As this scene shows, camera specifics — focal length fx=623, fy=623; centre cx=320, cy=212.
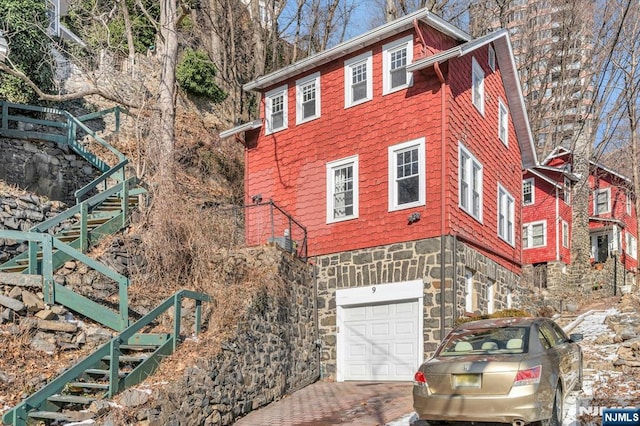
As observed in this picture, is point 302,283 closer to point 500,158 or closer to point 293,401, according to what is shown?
point 293,401

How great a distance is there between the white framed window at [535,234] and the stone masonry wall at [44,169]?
A: 22908 mm

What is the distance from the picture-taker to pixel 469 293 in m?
16.1

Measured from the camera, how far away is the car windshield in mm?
8352

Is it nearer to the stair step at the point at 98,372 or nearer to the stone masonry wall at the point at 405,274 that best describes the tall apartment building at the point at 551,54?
the stone masonry wall at the point at 405,274

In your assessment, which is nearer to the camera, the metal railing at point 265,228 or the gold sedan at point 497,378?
the gold sedan at point 497,378

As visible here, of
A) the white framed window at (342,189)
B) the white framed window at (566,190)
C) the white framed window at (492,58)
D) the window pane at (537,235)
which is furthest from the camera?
the white framed window at (566,190)

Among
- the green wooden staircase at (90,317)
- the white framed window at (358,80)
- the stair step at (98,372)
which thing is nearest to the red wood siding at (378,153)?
the white framed window at (358,80)

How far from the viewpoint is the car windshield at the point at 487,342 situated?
27.4 feet

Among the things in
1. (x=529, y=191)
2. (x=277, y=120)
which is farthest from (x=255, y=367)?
(x=529, y=191)

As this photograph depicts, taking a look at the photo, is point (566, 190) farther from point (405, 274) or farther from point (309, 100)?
point (405, 274)

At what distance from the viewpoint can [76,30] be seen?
2930 centimetres

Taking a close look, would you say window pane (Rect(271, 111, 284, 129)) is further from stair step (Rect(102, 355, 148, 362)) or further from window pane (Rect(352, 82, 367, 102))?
stair step (Rect(102, 355, 148, 362))

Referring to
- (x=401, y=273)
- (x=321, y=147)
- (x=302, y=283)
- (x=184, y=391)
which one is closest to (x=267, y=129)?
(x=321, y=147)

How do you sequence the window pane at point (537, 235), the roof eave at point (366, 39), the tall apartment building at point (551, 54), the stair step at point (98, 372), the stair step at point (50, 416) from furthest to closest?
the window pane at point (537, 235) < the tall apartment building at point (551, 54) < the roof eave at point (366, 39) < the stair step at point (98, 372) < the stair step at point (50, 416)
